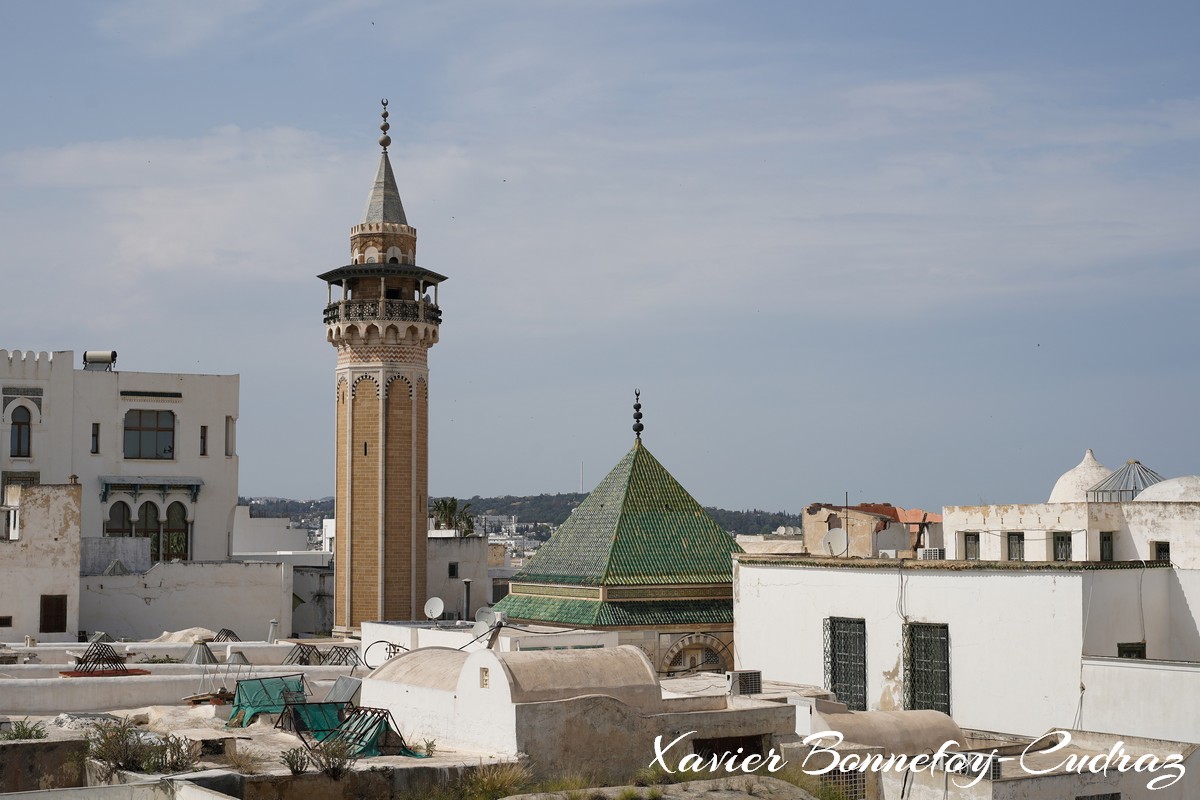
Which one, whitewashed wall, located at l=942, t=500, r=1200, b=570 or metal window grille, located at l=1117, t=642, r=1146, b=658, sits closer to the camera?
metal window grille, located at l=1117, t=642, r=1146, b=658

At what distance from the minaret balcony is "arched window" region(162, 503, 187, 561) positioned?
7.60 m

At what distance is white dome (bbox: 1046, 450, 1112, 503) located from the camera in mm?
33625

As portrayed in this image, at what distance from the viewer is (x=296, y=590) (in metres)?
46.1

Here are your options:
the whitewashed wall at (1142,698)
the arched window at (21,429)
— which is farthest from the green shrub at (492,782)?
the arched window at (21,429)

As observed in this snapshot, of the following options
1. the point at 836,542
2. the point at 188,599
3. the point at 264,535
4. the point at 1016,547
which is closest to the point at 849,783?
the point at 1016,547

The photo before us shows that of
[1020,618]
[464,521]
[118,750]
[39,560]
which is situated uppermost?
[464,521]

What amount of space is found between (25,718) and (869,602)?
15163 mm

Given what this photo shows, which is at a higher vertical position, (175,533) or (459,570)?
(175,533)

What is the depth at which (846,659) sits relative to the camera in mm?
29234

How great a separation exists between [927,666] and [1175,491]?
242 inches

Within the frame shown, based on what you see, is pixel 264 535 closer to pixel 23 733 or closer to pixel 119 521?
pixel 119 521

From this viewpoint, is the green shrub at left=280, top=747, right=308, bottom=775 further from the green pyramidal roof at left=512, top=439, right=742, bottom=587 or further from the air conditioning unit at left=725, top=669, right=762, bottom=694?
the green pyramidal roof at left=512, top=439, right=742, bottom=587

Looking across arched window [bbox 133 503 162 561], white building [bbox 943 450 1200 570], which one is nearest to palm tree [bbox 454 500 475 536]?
arched window [bbox 133 503 162 561]

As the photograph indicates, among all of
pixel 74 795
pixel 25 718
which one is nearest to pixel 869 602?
pixel 25 718
